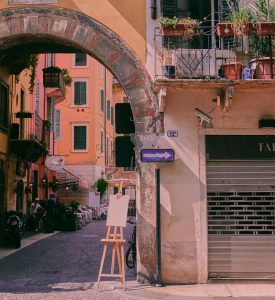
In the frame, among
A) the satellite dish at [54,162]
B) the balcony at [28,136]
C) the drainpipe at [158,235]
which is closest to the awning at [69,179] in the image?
the satellite dish at [54,162]

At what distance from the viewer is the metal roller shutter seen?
10758 millimetres

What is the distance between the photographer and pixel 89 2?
11.5 meters

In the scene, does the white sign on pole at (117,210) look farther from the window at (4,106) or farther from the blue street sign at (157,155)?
the window at (4,106)

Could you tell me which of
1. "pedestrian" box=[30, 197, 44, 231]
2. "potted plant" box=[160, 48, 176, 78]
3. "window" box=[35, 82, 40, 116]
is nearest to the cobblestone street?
"pedestrian" box=[30, 197, 44, 231]

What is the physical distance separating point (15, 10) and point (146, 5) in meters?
2.74

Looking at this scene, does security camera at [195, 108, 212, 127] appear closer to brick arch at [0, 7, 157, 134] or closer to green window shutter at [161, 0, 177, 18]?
brick arch at [0, 7, 157, 134]

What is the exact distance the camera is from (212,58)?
11086 mm

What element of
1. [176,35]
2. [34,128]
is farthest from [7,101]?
[176,35]

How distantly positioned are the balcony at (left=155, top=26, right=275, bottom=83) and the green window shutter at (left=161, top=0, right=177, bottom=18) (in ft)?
1.83

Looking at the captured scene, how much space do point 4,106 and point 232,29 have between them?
10865mm

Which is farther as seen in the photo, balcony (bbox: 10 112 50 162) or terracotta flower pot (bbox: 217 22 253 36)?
balcony (bbox: 10 112 50 162)

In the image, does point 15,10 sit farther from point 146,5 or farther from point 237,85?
point 237,85

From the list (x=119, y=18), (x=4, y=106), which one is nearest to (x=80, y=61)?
(x=4, y=106)

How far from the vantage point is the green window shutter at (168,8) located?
38.4 ft
